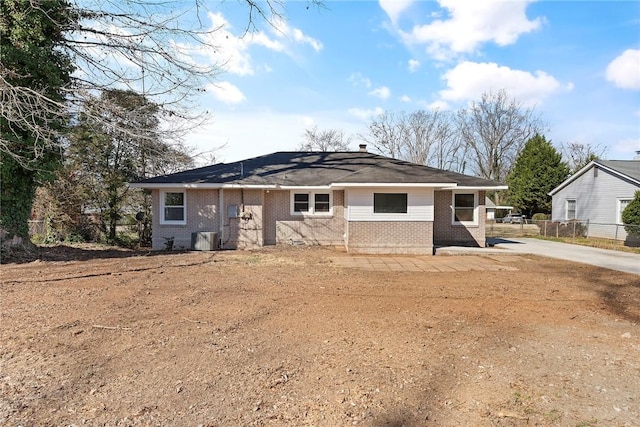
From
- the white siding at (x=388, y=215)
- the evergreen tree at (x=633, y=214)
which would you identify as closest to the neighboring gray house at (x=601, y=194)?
the evergreen tree at (x=633, y=214)

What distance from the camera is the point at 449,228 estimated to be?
15195mm

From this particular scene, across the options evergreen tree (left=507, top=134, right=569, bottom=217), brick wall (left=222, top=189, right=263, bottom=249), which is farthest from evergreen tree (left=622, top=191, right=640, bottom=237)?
brick wall (left=222, top=189, right=263, bottom=249)

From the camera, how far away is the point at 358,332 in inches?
186

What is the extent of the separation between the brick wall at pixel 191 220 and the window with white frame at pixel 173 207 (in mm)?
156

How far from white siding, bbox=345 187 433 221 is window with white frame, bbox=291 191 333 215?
7.25 ft

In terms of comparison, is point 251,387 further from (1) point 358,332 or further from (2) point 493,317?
(2) point 493,317

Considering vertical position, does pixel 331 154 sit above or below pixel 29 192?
above

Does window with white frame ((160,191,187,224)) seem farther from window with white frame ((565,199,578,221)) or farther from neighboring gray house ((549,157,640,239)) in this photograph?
window with white frame ((565,199,578,221))

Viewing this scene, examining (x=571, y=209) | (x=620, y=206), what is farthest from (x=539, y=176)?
(x=620, y=206)

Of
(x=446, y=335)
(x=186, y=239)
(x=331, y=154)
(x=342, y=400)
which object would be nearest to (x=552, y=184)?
(x=331, y=154)

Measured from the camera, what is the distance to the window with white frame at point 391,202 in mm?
12755

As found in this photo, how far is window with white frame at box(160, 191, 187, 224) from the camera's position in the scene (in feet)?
46.9

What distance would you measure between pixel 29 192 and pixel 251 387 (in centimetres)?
1163

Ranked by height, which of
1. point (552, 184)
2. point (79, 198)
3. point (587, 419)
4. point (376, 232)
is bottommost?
point (587, 419)
